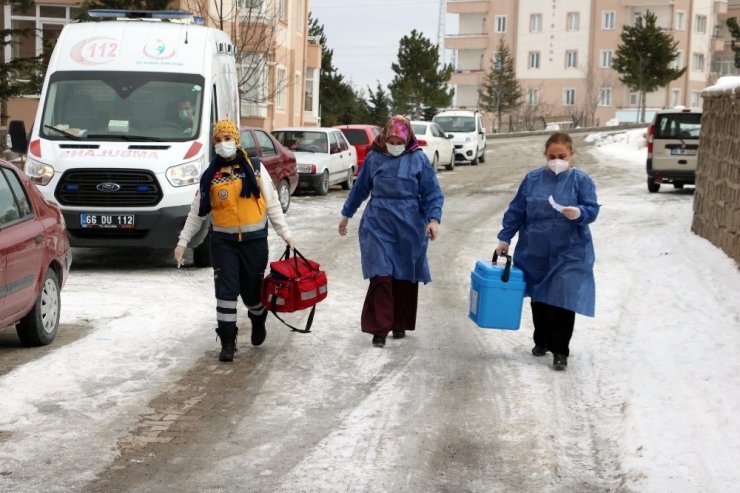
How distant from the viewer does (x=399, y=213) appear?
9.03m

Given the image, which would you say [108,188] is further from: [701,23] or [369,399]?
[701,23]

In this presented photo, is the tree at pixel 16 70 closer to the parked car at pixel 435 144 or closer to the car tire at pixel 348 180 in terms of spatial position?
the car tire at pixel 348 180

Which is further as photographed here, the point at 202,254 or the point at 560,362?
the point at 202,254

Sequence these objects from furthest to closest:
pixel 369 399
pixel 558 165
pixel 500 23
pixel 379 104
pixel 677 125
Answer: pixel 500 23, pixel 379 104, pixel 677 125, pixel 558 165, pixel 369 399

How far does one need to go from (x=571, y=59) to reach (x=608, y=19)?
4747 millimetres

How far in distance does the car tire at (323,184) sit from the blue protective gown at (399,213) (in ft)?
48.4

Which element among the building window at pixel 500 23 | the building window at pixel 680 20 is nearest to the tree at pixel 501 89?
the building window at pixel 500 23

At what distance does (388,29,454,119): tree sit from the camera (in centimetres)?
7006

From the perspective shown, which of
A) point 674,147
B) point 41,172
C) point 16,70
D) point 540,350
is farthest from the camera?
point 674,147

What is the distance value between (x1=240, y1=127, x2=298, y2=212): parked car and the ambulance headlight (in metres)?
4.75

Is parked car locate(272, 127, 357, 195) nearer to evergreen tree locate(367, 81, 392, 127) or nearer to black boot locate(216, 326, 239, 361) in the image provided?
black boot locate(216, 326, 239, 361)

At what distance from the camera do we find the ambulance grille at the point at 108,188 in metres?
12.6

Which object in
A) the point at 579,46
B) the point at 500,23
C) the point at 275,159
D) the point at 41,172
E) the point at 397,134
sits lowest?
the point at 275,159

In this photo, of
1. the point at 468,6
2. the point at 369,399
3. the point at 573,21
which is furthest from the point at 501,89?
the point at 369,399
